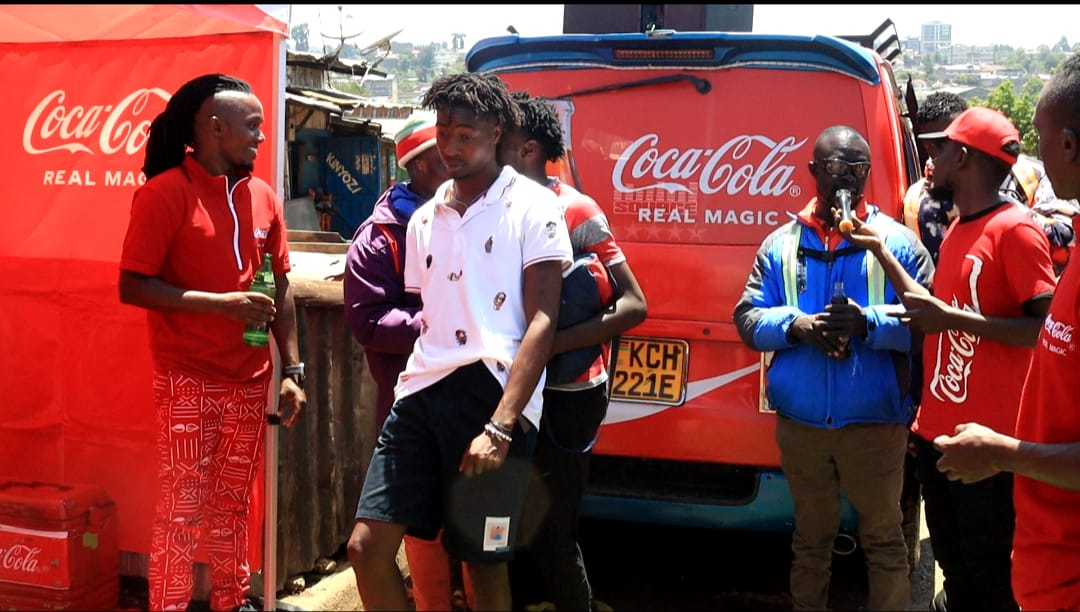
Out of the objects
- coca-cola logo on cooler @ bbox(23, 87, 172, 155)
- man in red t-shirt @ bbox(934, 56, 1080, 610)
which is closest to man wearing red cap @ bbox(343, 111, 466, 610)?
coca-cola logo on cooler @ bbox(23, 87, 172, 155)

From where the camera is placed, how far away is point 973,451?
2309mm

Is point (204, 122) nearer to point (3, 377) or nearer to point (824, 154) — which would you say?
point (3, 377)

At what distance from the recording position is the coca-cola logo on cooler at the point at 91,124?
451 cm

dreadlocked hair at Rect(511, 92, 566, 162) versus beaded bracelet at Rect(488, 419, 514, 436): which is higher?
dreadlocked hair at Rect(511, 92, 566, 162)

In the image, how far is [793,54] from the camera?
14.8 feet

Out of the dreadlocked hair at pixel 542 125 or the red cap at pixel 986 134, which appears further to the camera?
the dreadlocked hair at pixel 542 125

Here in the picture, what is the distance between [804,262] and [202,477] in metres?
2.39

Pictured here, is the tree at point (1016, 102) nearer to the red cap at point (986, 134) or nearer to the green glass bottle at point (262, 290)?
the red cap at point (986, 134)

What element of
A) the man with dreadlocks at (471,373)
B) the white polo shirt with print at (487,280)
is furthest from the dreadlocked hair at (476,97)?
the white polo shirt with print at (487,280)

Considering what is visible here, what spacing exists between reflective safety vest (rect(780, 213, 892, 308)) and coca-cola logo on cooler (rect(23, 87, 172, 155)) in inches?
102

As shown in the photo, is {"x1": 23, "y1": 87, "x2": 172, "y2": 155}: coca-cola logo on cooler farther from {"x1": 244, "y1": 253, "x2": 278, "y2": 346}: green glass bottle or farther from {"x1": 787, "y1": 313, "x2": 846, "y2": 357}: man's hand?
{"x1": 787, "y1": 313, "x2": 846, "y2": 357}: man's hand

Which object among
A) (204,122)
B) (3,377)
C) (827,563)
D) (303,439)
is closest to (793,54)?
(827,563)

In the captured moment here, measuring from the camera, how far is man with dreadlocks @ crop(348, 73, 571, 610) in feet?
10.5

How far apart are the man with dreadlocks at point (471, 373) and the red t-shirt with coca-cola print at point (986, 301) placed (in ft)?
4.49
